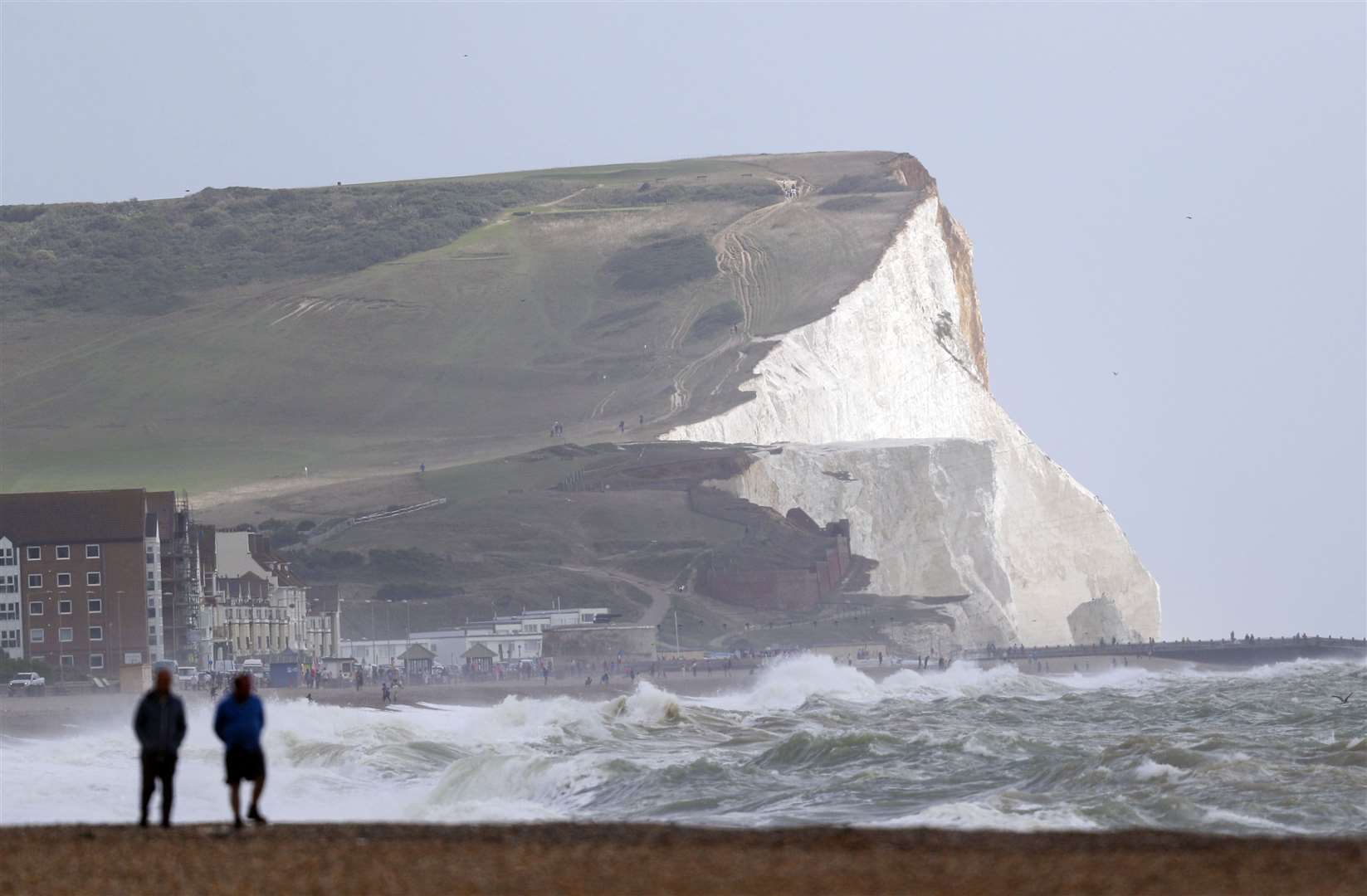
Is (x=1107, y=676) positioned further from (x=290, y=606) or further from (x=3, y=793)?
(x=3, y=793)

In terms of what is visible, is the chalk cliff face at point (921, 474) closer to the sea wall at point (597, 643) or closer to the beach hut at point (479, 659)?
the sea wall at point (597, 643)

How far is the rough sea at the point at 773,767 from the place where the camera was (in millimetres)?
21719

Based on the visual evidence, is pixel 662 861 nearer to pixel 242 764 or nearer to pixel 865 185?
pixel 242 764

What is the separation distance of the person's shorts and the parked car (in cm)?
4611

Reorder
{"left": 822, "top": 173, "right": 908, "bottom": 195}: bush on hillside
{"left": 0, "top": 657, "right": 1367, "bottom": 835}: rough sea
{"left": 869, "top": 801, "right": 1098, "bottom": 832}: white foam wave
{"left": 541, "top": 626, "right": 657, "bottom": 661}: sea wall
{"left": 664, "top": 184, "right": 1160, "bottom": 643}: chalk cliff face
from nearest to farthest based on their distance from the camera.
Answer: {"left": 869, "top": 801, "right": 1098, "bottom": 832}: white foam wave
{"left": 0, "top": 657, "right": 1367, "bottom": 835}: rough sea
{"left": 541, "top": 626, "right": 657, "bottom": 661}: sea wall
{"left": 664, "top": 184, "right": 1160, "bottom": 643}: chalk cliff face
{"left": 822, "top": 173, "right": 908, "bottom": 195}: bush on hillside

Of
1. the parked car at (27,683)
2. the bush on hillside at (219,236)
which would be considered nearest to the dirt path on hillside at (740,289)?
the bush on hillside at (219,236)

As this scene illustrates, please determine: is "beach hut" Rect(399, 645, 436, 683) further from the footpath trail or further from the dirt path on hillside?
the footpath trail

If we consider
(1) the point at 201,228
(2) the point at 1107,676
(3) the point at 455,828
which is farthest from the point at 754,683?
(1) the point at 201,228

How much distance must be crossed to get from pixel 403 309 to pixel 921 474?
54.4m

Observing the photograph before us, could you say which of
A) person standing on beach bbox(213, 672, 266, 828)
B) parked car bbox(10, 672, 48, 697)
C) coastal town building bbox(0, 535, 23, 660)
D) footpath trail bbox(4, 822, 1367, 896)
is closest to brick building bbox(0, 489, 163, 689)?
coastal town building bbox(0, 535, 23, 660)

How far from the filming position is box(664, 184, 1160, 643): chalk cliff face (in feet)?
327

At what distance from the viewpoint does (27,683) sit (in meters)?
58.9

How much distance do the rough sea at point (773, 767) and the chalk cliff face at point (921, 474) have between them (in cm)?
5227

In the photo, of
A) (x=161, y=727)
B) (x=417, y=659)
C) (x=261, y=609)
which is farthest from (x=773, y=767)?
(x=261, y=609)
